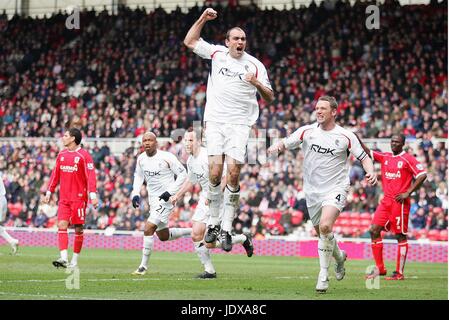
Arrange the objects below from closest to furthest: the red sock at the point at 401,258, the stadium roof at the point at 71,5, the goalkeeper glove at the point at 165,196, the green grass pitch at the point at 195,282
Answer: the green grass pitch at the point at 195,282 → the goalkeeper glove at the point at 165,196 → the red sock at the point at 401,258 → the stadium roof at the point at 71,5

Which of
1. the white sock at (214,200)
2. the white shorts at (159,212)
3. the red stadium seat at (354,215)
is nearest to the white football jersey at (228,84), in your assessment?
the white sock at (214,200)

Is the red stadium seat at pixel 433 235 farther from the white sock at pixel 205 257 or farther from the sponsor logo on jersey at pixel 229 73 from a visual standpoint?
the sponsor logo on jersey at pixel 229 73

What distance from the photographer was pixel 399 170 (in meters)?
18.3

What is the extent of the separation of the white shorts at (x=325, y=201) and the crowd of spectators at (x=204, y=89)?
13447 mm

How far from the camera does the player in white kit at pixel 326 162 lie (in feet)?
45.9

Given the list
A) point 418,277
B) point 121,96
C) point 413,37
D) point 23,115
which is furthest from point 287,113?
point 418,277

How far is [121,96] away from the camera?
38.2m

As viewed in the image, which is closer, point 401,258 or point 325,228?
point 325,228

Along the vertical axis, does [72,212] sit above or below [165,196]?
below

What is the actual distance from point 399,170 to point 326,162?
448cm

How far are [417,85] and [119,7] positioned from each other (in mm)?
14540

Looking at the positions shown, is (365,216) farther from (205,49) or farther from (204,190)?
(205,49)

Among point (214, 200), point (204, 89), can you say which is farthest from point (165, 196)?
point (204, 89)
